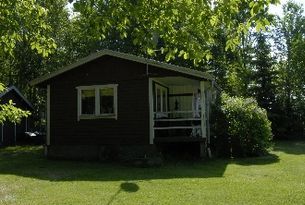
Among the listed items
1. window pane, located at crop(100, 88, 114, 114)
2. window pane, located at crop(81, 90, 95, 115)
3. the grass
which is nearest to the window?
window pane, located at crop(100, 88, 114, 114)

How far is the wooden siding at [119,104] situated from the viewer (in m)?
20.0

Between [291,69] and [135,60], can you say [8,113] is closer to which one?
[135,60]

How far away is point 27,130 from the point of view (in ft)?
108

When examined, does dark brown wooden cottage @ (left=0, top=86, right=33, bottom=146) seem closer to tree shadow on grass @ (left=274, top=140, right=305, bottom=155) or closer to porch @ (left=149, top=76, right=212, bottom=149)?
porch @ (left=149, top=76, right=212, bottom=149)

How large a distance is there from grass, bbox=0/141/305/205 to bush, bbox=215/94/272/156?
146 cm

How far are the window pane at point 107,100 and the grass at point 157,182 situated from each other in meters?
2.69

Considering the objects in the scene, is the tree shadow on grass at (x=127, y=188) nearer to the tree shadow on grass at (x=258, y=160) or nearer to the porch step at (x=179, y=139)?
the tree shadow on grass at (x=258, y=160)

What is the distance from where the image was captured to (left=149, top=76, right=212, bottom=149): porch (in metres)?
19.7

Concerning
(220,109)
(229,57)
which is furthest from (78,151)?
(229,57)

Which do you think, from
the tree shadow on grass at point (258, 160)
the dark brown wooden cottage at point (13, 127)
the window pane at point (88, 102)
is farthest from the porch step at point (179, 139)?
the dark brown wooden cottage at point (13, 127)

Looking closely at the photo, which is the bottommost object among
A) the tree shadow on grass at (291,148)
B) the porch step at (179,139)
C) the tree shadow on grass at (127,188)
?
the tree shadow on grass at (127,188)

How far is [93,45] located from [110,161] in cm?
2381

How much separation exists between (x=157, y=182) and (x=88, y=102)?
8.36m

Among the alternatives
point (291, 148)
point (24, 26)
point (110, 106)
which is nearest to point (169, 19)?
point (24, 26)
